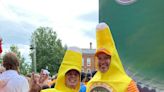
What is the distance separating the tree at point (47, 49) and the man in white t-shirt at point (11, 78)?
1961 inches

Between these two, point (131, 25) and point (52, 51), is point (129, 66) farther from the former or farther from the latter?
point (52, 51)

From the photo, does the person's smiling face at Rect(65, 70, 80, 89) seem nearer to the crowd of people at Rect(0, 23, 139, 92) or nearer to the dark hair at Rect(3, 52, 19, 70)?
the crowd of people at Rect(0, 23, 139, 92)

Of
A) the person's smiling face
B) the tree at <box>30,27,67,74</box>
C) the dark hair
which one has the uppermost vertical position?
the tree at <box>30,27,67,74</box>

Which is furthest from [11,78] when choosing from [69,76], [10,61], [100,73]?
[100,73]

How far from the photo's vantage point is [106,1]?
4266 mm

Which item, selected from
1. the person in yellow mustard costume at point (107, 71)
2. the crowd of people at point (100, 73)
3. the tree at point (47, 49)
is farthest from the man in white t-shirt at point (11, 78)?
the tree at point (47, 49)

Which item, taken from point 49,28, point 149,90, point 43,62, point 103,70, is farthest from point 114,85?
point 49,28

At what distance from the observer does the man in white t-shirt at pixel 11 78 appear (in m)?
5.08

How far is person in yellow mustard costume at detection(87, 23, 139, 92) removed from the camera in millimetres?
3609

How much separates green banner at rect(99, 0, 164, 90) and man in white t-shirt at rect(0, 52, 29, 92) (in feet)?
4.73

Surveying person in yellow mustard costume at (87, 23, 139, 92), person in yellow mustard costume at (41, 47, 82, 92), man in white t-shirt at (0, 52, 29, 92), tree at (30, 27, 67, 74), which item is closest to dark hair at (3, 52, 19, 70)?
man in white t-shirt at (0, 52, 29, 92)

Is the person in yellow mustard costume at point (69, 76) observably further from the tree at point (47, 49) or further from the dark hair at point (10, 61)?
the tree at point (47, 49)

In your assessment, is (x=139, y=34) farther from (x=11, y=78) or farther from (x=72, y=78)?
(x=11, y=78)

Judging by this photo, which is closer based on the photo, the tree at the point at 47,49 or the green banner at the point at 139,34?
the green banner at the point at 139,34
